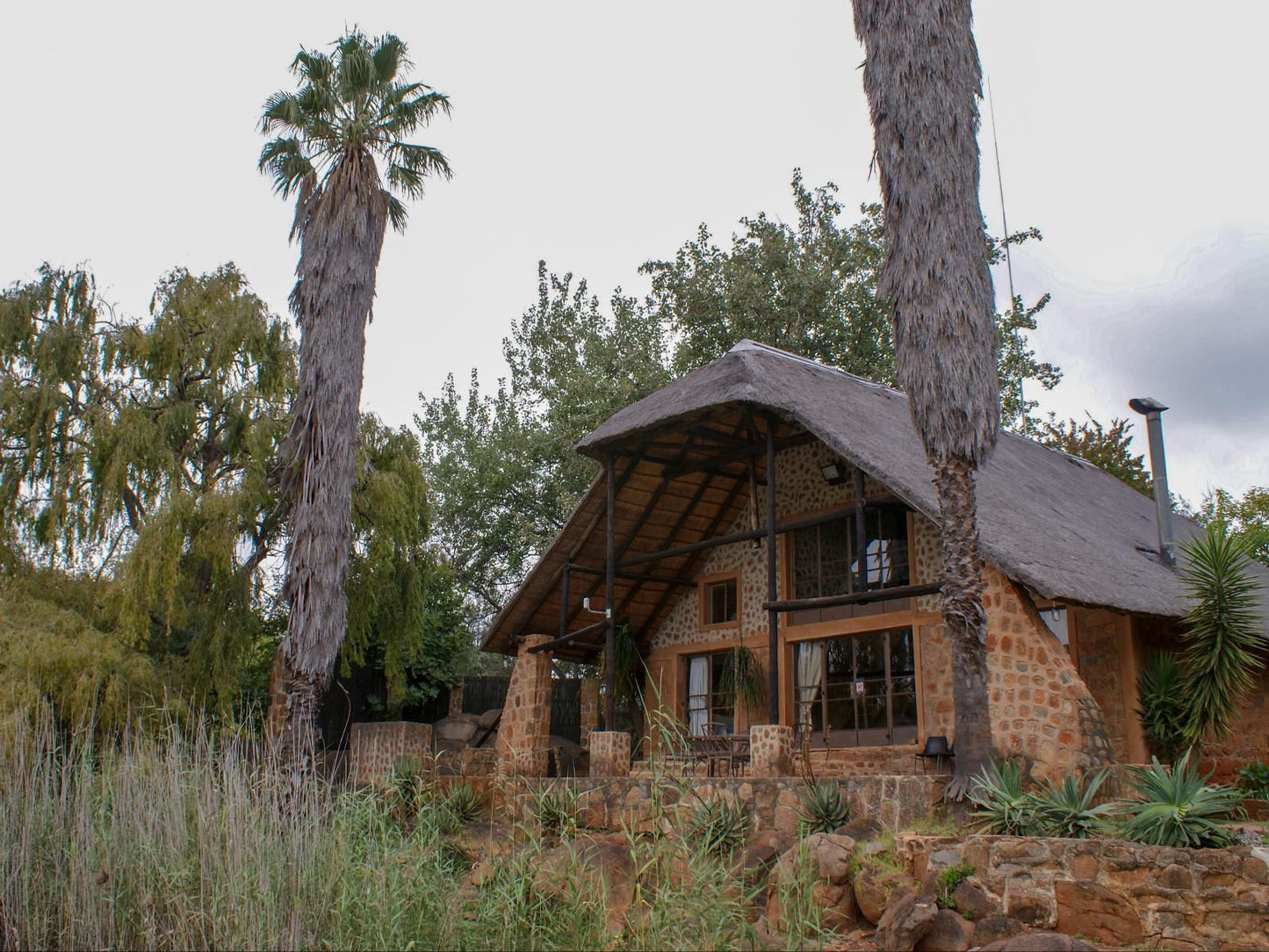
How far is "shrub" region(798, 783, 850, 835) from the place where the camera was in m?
9.32

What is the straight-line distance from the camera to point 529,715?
48.3 feet

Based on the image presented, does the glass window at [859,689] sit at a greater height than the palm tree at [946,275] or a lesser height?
lesser

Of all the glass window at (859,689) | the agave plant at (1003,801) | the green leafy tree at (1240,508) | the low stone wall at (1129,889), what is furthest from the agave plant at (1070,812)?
the green leafy tree at (1240,508)

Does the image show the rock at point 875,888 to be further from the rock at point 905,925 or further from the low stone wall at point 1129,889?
the rock at point 905,925

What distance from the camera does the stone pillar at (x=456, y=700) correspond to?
1919 centimetres

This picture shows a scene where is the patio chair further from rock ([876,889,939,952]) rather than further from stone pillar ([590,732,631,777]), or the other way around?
rock ([876,889,939,952])

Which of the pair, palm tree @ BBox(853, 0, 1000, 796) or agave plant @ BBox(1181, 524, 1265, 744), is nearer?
palm tree @ BBox(853, 0, 1000, 796)

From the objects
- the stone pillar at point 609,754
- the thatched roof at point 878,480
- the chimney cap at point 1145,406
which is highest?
the chimney cap at point 1145,406

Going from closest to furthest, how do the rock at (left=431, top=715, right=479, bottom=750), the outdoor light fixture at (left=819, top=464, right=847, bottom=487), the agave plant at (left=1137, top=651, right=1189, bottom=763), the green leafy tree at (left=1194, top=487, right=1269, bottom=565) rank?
the agave plant at (left=1137, top=651, right=1189, bottom=763) < the outdoor light fixture at (left=819, top=464, right=847, bottom=487) < the rock at (left=431, top=715, right=479, bottom=750) < the green leafy tree at (left=1194, top=487, right=1269, bottom=565)

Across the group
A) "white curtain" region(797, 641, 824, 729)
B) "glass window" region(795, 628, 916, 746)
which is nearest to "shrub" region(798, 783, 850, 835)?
"glass window" region(795, 628, 916, 746)

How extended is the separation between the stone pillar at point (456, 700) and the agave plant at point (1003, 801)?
474 inches

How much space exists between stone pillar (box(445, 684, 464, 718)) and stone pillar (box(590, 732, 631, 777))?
700 cm

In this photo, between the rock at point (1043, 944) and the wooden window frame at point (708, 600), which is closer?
the rock at point (1043, 944)

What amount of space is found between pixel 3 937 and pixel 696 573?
34.9 feet
